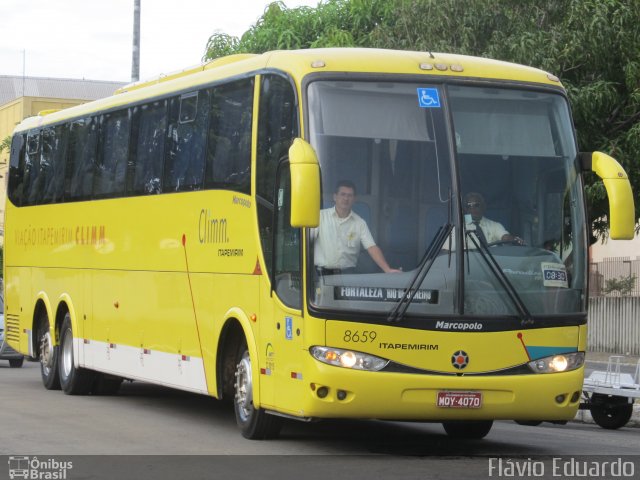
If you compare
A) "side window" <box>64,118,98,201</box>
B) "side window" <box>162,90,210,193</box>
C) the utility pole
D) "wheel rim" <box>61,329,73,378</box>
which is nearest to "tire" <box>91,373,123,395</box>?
"wheel rim" <box>61,329,73,378</box>

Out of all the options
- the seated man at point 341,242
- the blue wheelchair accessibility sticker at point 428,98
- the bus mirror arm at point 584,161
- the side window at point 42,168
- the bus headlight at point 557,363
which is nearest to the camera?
the seated man at point 341,242

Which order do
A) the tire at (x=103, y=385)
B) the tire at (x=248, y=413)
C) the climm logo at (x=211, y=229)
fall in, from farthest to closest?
the tire at (x=103, y=385) → the climm logo at (x=211, y=229) → the tire at (x=248, y=413)

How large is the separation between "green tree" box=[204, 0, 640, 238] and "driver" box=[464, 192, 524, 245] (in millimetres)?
10685

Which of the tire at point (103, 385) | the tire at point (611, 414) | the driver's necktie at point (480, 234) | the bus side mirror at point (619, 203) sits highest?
the bus side mirror at point (619, 203)

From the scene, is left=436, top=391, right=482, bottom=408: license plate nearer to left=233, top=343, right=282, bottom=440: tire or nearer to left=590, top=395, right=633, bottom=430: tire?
left=233, top=343, right=282, bottom=440: tire

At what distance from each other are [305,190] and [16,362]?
18354mm

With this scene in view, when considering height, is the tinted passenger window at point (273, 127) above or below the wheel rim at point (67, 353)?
above

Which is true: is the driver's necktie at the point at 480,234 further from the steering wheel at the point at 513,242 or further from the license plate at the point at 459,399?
the license plate at the point at 459,399

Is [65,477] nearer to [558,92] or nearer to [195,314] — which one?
[195,314]

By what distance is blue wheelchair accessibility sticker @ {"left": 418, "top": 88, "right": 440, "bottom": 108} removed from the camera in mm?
12273

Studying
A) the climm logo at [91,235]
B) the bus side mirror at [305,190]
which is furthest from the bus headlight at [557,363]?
the climm logo at [91,235]

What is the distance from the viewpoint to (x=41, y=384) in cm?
2153

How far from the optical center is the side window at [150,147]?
16.2 m

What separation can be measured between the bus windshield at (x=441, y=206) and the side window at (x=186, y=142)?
9.69 ft
